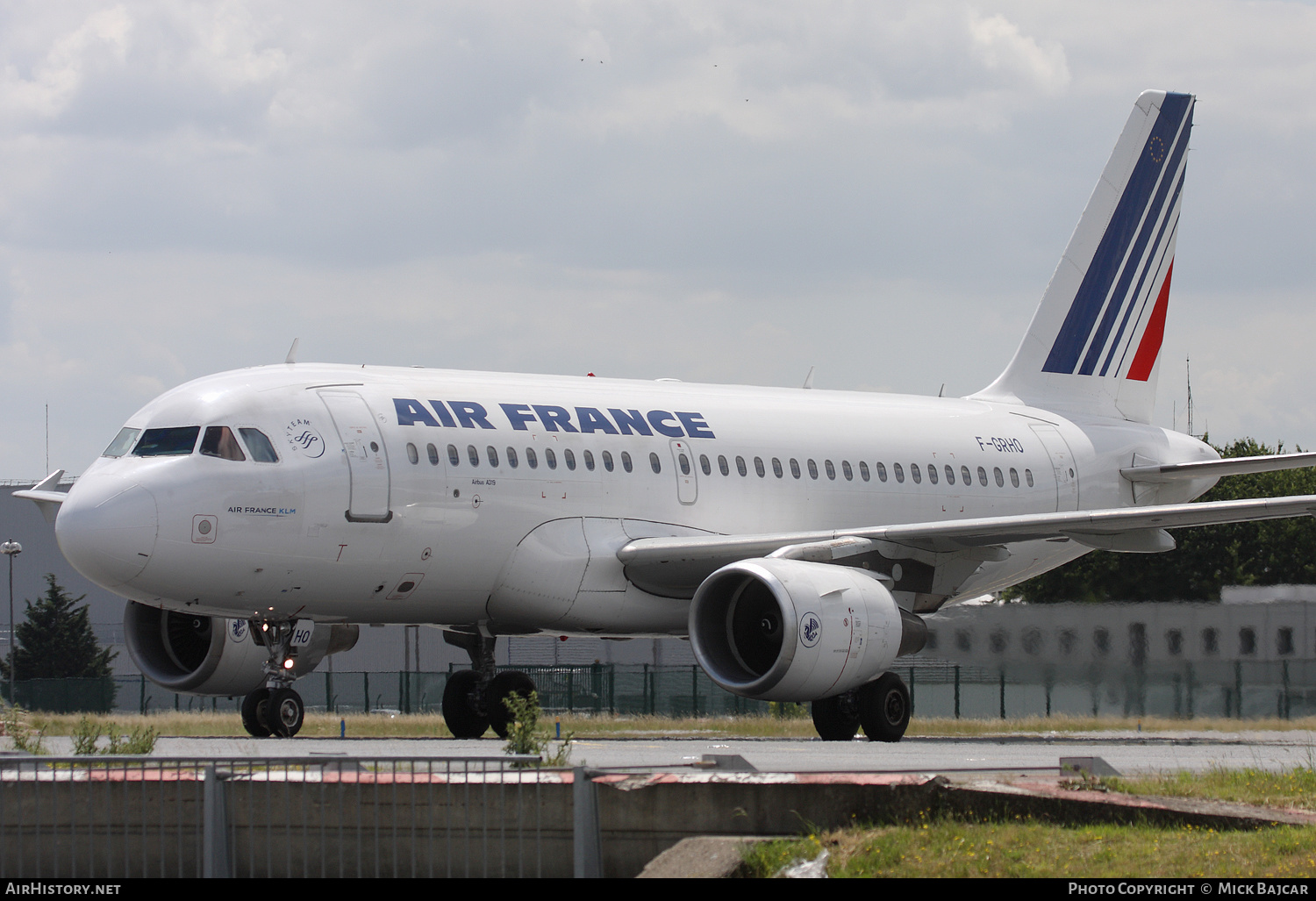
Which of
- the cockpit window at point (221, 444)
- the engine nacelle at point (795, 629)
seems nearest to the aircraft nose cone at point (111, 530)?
the cockpit window at point (221, 444)

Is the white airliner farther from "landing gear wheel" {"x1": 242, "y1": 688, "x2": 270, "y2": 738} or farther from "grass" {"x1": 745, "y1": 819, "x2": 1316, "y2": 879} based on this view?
"grass" {"x1": 745, "y1": 819, "x2": 1316, "y2": 879}

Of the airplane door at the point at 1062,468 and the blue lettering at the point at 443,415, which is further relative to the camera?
the airplane door at the point at 1062,468

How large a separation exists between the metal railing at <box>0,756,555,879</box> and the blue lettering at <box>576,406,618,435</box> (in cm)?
1069

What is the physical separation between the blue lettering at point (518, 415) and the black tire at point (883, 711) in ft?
16.9

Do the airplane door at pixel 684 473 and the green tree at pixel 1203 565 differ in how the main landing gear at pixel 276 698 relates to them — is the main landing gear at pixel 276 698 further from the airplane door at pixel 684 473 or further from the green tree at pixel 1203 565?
the green tree at pixel 1203 565

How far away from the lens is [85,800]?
11328 mm

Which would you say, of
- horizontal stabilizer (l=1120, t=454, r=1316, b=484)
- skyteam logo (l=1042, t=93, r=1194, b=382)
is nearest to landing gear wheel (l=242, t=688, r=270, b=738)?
horizontal stabilizer (l=1120, t=454, r=1316, b=484)

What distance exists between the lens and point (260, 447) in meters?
19.0

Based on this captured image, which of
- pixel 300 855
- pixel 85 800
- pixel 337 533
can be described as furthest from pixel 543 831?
pixel 337 533

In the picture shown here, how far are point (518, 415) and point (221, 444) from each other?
12.7 ft

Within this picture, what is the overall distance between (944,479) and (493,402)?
7.71m

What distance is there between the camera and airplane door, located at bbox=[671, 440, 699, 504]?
22516 millimetres

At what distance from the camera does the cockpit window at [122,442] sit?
63.2ft
